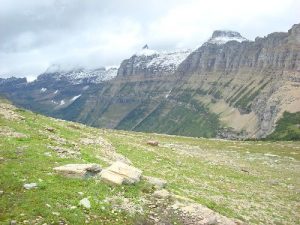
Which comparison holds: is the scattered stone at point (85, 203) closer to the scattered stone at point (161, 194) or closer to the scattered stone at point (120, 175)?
the scattered stone at point (120, 175)

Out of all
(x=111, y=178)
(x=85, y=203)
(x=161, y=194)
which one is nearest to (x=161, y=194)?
(x=161, y=194)

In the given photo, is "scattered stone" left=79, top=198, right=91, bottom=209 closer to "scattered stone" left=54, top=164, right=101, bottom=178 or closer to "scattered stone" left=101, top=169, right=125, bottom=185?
"scattered stone" left=101, top=169, right=125, bottom=185

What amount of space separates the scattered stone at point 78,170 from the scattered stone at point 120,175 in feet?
2.31

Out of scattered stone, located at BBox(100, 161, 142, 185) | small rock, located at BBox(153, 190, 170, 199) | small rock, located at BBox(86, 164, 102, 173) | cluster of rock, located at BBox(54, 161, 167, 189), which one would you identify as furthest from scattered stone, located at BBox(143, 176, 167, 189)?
small rock, located at BBox(86, 164, 102, 173)

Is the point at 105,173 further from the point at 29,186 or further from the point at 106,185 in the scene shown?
the point at 29,186

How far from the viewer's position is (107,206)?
2964cm

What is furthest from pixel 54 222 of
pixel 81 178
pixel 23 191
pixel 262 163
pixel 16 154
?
pixel 262 163

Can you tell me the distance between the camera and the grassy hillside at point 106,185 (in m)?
28.1

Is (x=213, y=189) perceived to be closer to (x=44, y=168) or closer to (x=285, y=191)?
(x=285, y=191)

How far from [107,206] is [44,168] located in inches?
275

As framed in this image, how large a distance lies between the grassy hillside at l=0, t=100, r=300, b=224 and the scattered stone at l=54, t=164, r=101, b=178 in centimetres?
78

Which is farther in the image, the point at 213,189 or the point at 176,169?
the point at 176,169

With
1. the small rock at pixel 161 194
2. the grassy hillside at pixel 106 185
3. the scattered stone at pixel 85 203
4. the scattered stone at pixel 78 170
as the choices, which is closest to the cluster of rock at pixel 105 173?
the scattered stone at pixel 78 170

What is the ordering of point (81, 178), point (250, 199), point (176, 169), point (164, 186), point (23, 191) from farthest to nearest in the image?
point (176, 169) → point (250, 199) → point (164, 186) → point (81, 178) → point (23, 191)
